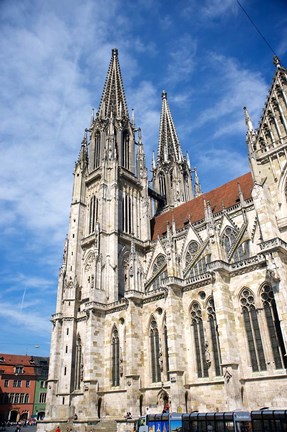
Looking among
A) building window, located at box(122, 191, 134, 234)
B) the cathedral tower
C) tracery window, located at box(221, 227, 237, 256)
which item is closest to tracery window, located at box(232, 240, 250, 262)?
tracery window, located at box(221, 227, 237, 256)

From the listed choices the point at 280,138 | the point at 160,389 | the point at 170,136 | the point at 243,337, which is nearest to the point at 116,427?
the point at 160,389

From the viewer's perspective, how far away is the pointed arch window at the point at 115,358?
25.0 metres

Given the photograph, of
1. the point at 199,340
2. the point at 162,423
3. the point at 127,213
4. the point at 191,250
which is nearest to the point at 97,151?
the point at 127,213

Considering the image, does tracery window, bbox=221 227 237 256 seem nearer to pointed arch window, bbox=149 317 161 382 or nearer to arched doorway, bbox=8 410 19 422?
pointed arch window, bbox=149 317 161 382

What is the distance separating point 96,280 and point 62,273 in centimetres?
575

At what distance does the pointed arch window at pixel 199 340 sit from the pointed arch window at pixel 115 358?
6815 millimetres

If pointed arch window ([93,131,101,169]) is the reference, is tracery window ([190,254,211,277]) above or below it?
below

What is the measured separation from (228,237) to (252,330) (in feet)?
28.7

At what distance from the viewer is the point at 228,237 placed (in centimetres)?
2628

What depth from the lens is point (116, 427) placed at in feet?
72.1

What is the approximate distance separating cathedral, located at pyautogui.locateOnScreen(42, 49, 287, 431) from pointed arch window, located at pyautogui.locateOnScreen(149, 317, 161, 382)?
63mm

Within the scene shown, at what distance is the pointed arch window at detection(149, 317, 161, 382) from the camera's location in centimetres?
2292

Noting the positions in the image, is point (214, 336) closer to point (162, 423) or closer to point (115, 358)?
point (162, 423)

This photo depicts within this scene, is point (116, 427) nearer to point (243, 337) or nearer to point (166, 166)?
point (243, 337)
